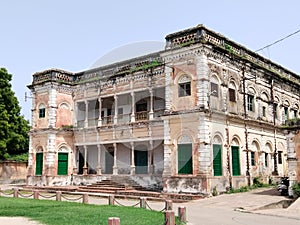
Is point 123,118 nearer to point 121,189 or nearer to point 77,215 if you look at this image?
point 121,189

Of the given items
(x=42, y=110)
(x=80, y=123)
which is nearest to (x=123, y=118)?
(x=80, y=123)

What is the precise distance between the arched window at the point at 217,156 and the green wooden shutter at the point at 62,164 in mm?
11435

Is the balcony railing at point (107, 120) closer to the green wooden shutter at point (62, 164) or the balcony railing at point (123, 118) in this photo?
the balcony railing at point (123, 118)

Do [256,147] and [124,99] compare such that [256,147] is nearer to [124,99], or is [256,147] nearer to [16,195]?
[124,99]

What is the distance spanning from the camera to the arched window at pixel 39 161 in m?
24.7

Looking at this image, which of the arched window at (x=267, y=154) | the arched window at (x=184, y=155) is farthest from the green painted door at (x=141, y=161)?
the arched window at (x=267, y=154)

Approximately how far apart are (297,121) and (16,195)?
1434 centimetres

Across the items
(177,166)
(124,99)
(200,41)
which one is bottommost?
(177,166)

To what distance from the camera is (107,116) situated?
79.3ft

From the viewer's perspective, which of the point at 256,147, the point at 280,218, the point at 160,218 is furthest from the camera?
the point at 256,147

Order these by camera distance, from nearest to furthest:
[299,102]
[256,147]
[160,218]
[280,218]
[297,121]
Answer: [160,218], [280,218], [297,121], [256,147], [299,102]

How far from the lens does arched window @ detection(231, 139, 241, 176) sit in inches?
757

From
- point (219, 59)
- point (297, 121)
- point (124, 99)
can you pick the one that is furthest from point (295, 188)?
point (124, 99)

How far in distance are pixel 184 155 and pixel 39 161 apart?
38.5ft
